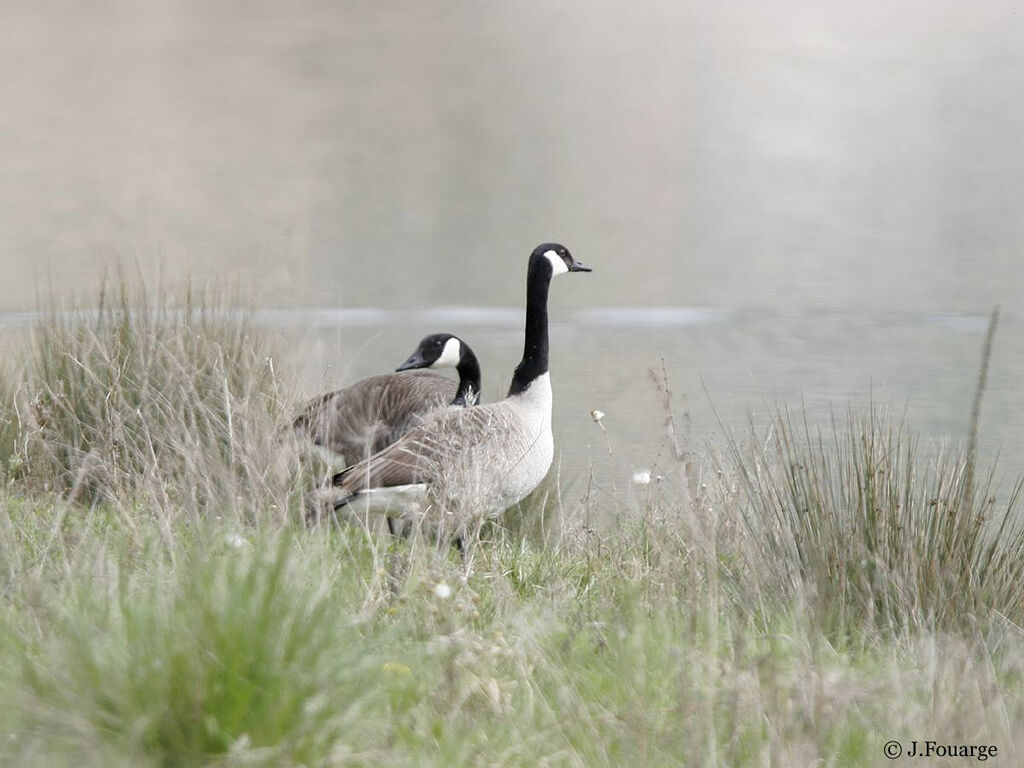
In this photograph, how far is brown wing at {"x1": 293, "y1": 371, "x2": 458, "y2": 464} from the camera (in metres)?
6.91

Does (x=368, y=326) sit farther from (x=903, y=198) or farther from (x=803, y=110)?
(x=803, y=110)

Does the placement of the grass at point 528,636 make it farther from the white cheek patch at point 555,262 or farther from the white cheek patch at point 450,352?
the white cheek patch at point 555,262

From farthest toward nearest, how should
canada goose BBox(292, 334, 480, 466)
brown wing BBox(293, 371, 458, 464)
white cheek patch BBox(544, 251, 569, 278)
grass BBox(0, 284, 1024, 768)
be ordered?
white cheek patch BBox(544, 251, 569, 278), brown wing BBox(293, 371, 458, 464), canada goose BBox(292, 334, 480, 466), grass BBox(0, 284, 1024, 768)

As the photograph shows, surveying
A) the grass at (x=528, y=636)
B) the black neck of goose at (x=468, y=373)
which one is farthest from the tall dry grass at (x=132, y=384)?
the black neck of goose at (x=468, y=373)

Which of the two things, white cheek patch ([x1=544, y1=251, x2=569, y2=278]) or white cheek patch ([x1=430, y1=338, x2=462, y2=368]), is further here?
white cheek patch ([x1=544, y1=251, x2=569, y2=278])

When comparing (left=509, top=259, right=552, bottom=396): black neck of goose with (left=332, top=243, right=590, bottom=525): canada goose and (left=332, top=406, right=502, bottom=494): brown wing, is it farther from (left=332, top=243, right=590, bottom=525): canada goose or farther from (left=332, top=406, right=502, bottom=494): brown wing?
(left=332, top=406, right=502, bottom=494): brown wing

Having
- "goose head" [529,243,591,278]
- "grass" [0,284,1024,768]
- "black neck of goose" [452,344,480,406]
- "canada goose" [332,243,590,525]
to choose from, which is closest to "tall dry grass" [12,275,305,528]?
"grass" [0,284,1024,768]

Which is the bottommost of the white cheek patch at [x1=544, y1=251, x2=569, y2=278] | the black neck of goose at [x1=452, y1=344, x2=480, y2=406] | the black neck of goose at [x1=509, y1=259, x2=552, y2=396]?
the black neck of goose at [x1=452, y1=344, x2=480, y2=406]

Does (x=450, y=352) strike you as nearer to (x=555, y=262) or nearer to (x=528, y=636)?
(x=555, y=262)

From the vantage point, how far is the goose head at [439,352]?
7.97 metres

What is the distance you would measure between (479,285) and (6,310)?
24.5ft

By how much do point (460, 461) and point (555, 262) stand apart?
9.46 ft

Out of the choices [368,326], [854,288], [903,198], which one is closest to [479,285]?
[368,326]

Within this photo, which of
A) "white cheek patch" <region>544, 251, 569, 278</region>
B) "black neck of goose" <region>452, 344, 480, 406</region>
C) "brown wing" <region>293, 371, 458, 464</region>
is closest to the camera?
"brown wing" <region>293, 371, 458, 464</region>
